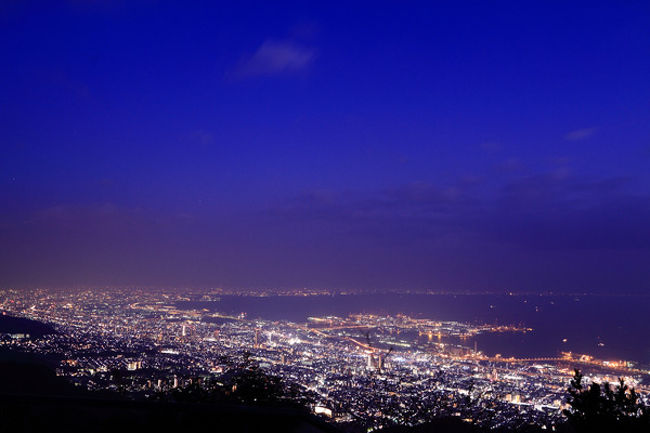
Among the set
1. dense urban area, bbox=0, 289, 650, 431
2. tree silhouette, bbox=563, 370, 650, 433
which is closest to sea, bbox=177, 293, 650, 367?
dense urban area, bbox=0, 289, 650, 431

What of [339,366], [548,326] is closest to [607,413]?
[339,366]

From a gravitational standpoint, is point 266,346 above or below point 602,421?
below

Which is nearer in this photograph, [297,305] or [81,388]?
[81,388]

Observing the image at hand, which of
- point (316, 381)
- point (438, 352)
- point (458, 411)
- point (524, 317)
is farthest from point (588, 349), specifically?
point (458, 411)

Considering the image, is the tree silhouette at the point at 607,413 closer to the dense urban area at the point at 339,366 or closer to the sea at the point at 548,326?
the dense urban area at the point at 339,366

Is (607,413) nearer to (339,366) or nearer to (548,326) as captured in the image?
(339,366)

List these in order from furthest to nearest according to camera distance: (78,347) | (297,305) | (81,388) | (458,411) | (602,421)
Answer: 1. (297,305)
2. (78,347)
3. (81,388)
4. (458,411)
5. (602,421)

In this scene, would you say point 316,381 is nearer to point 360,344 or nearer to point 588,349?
point 360,344

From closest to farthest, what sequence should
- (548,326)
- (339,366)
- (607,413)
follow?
(607,413) → (339,366) → (548,326)
